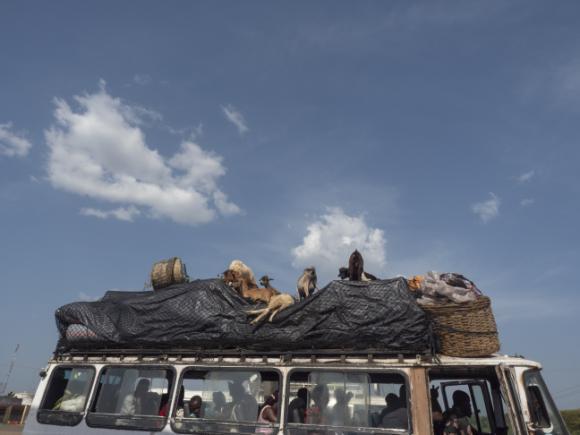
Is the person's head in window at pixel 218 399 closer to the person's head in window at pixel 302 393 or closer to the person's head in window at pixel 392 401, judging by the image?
the person's head in window at pixel 302 393

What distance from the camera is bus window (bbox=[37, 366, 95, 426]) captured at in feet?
19.9

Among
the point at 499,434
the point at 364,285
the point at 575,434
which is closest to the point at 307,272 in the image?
the point at 364,285

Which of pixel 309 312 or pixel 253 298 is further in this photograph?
pixel 253 298

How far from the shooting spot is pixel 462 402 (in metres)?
6.34

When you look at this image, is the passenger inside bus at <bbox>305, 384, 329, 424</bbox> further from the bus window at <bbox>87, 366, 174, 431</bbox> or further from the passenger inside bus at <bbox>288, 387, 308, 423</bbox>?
the bus window at <bbox>87, 366, 174, 431</bbox>

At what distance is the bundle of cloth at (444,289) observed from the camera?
203 inches

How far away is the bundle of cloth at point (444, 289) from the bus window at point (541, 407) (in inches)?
42.0

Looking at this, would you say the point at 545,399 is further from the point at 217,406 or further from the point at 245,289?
the point at 245,289

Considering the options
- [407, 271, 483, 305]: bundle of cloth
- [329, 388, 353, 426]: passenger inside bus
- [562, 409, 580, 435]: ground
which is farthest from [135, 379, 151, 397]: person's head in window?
[562, 409, 580, 435]: ground

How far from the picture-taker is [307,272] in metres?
7.01

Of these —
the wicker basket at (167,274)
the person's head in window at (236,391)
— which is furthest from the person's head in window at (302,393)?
the wicker basket at (167,274)

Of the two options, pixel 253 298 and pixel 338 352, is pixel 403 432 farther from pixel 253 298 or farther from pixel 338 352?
pixel 253 298

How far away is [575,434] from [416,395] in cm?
2649

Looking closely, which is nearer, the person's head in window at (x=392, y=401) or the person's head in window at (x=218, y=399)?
the person's head in window at (x=392, y=401)
